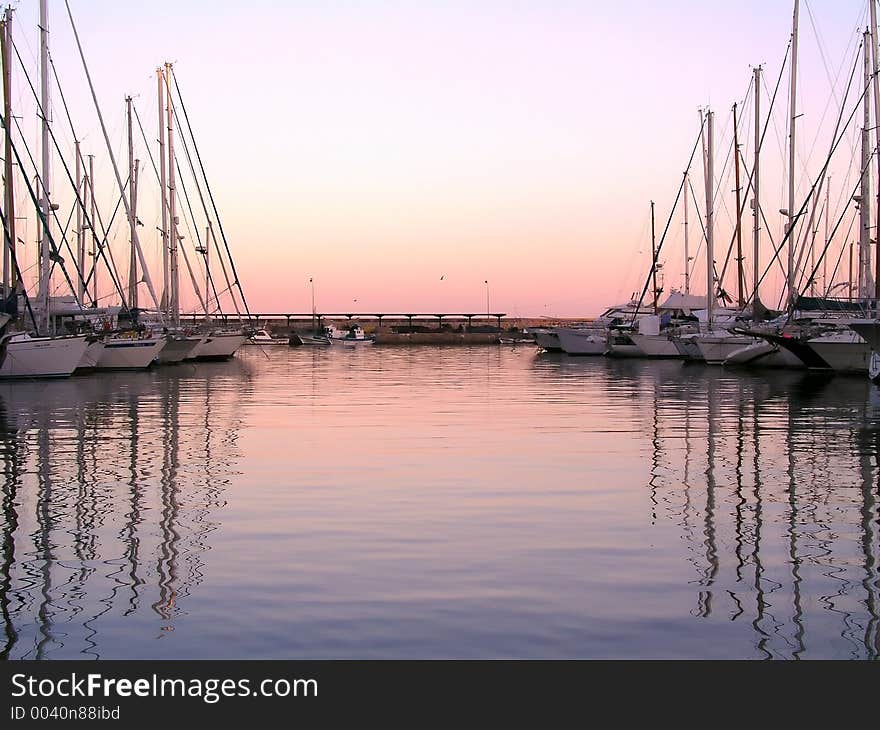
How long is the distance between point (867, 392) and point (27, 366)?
27.8 meters

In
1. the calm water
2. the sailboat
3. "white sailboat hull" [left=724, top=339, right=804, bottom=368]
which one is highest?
the sailboat

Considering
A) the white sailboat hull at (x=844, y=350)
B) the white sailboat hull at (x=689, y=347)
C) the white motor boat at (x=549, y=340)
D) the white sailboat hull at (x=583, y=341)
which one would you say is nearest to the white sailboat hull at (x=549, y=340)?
the white motor boat at (x=549, y=340)

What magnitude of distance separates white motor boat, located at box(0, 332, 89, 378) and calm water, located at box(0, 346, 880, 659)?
18.2m

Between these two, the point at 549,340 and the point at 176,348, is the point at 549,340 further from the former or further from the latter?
the point at 176,348

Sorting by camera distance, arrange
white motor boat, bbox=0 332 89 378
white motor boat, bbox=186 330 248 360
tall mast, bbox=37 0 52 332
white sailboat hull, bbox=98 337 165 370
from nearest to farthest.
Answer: white motor boat, bbox=0 332 89 378
tall mast, bbox=37 0 52 332
white sailboat hull, bbox=98 337 165 370
white motor boat, bbox=186 330 248 360

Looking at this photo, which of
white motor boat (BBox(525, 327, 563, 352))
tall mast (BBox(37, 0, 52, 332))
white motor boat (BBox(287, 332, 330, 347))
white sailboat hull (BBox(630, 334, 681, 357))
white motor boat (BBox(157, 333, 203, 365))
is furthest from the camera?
white motor boat (BBox(287, 332, 330, 347))

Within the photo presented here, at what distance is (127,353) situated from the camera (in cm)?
5188

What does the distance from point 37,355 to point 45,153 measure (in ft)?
25.4

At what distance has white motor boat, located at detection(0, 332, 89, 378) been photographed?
42.5m

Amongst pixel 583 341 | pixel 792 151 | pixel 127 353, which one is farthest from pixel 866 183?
pixel 583 341

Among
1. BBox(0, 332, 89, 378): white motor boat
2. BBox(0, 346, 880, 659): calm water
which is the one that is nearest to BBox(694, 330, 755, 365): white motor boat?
BBox(0, 332, 89, 378): white motor boat

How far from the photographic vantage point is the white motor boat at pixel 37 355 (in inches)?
1672

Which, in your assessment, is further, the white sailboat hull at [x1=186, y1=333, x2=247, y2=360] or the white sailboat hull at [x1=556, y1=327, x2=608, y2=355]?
the white sailboat hull at [x1=556, y1=327, x2=608, y2=355]

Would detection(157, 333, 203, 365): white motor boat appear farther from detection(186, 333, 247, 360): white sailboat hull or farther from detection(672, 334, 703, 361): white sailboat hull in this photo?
detection(672, 334, 703, 361): white sailboat hull
